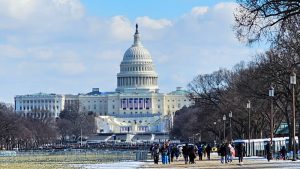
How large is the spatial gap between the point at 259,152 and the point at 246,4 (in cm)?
4388

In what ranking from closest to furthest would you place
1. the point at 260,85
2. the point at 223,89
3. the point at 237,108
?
the point at 260,85
the point at 237,108
the point at 223,89

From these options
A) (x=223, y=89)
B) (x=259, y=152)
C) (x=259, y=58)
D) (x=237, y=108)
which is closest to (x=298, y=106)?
(x=259, y=152)

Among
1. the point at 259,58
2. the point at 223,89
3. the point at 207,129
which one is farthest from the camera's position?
the point at 207,129

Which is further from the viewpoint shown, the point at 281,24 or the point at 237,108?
the point at 237,108

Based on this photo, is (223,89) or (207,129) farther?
(207,129)

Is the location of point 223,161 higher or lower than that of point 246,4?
lower

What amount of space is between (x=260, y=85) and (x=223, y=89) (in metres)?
37.5

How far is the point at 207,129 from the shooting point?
124 metres

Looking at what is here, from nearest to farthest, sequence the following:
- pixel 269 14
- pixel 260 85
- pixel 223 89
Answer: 1. pixel 269 14
2. pixel 260 85
3. pixel 223 89

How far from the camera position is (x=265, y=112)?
8350 cm

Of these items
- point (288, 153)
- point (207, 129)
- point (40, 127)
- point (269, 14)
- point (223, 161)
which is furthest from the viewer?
point (40, 127)

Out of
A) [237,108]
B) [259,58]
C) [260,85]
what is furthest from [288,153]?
[237,108]

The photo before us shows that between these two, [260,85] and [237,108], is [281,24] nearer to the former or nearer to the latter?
[260,85]

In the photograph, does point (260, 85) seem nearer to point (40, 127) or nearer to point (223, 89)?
point (223, 89)
